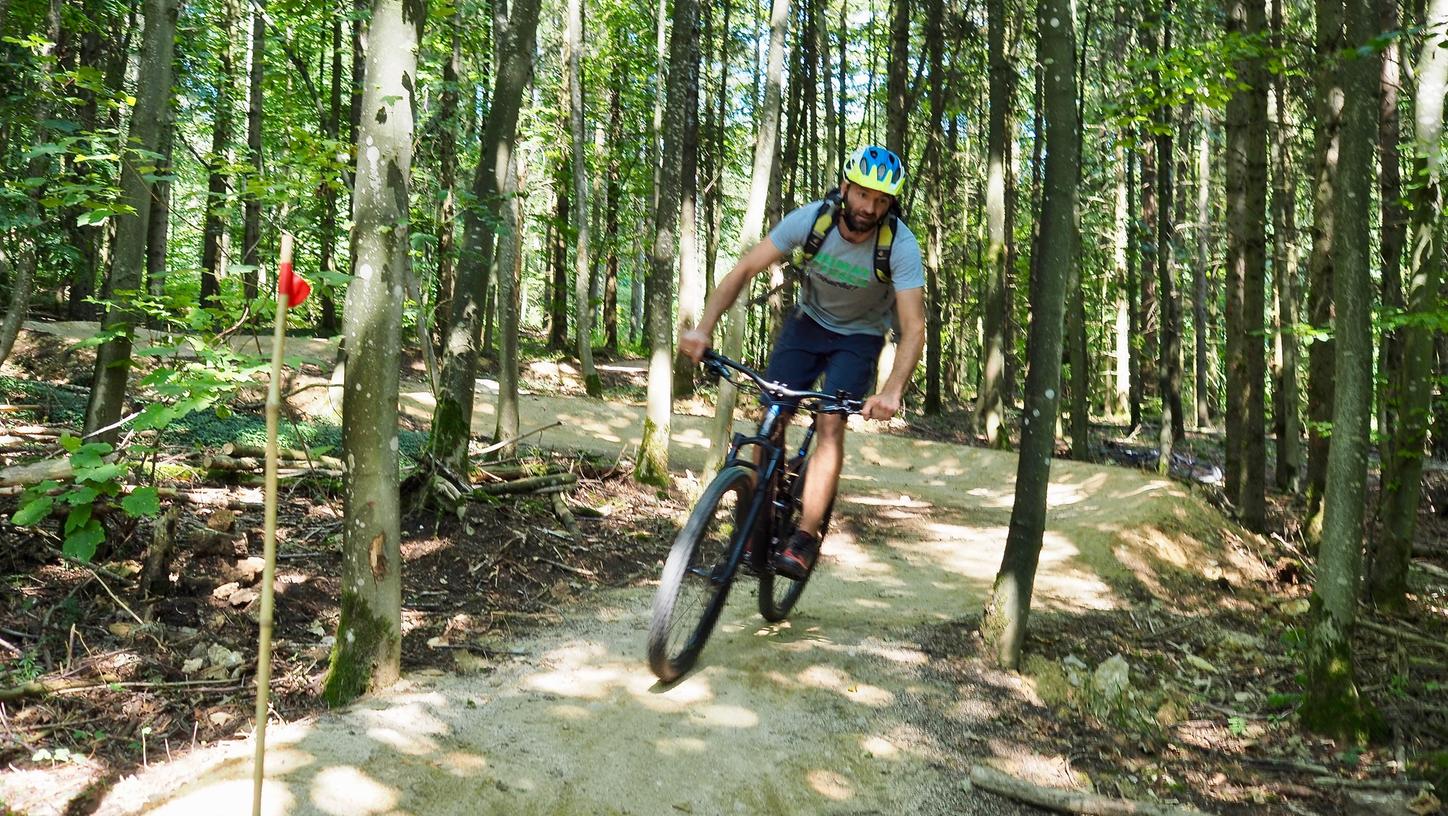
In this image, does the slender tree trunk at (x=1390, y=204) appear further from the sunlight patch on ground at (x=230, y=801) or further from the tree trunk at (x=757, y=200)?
the sunlight patch on ground at (x=230, y=801)

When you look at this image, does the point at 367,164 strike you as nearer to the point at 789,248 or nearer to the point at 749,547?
the point at 789,248

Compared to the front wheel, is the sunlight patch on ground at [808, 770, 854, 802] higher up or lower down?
lower down

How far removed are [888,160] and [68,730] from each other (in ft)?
14.7

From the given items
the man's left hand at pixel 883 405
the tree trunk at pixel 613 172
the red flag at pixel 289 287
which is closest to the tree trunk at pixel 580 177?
the tree trunk at pixel 613 172

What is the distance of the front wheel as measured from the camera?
15.1 feet

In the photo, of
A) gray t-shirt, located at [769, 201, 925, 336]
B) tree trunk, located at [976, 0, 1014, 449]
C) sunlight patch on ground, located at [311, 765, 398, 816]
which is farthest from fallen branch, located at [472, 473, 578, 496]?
tree trunk, located at [976, 0, 1014, 449]

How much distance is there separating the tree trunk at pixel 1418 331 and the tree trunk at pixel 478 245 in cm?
659

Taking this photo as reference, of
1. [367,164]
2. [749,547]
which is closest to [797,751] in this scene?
[749,547]

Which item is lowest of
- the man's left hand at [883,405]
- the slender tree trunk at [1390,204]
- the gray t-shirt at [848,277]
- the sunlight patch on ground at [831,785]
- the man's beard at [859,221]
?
the sunlight patch on ground at [831,785]

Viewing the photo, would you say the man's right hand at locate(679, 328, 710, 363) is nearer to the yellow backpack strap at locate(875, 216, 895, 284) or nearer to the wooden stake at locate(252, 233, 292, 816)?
the yellow backpack strap at locate(875, 216, 895, 284)

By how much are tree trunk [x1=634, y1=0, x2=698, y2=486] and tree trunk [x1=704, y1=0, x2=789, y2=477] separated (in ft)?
2.80

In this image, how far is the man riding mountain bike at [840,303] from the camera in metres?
4.93

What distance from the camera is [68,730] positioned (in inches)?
162

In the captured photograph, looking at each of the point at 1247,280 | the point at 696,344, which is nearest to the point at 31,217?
the point at 696,344
